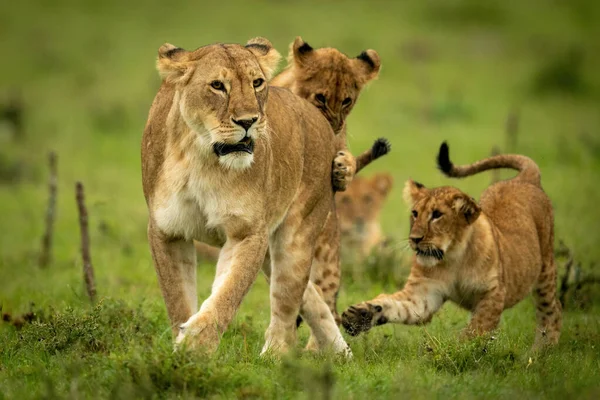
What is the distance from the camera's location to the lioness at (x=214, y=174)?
15.5 feet

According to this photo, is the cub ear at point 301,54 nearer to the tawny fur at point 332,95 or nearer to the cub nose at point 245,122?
the tawny fur at point 332,95

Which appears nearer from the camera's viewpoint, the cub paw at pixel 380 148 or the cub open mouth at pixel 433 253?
the cub open mouth at pixel 433 253

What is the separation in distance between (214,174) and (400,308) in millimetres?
1690

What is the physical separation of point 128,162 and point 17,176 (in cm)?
181

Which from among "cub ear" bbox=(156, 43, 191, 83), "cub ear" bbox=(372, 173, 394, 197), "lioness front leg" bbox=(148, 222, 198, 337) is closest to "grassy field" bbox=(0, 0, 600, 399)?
"lioness front leg" bbox=(148, 222, 198, 337)

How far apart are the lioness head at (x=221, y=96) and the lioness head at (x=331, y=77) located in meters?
1.71

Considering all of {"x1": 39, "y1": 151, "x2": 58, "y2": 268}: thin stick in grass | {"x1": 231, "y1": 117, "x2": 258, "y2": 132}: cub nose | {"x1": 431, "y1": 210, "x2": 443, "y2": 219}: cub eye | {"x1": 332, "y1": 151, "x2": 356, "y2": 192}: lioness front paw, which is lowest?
{"x1": 39, "y1": 151, "x2": 58, "y2": 268}: thin stick in grass

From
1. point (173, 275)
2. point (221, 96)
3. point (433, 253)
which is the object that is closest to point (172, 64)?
point (221, 96)

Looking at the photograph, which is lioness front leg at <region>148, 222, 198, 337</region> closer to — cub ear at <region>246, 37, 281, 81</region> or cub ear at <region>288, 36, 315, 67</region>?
cub ear at <region>246, 37, 281, 81</region>

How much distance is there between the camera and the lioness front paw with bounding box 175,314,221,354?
4531 mm

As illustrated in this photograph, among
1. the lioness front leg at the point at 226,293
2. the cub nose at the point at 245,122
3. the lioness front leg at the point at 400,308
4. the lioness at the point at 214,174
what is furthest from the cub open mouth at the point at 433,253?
the cub nose at the point at 245,122

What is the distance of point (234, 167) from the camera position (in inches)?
187

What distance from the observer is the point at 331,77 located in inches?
263

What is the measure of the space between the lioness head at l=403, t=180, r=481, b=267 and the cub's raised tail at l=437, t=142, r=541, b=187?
577mm
